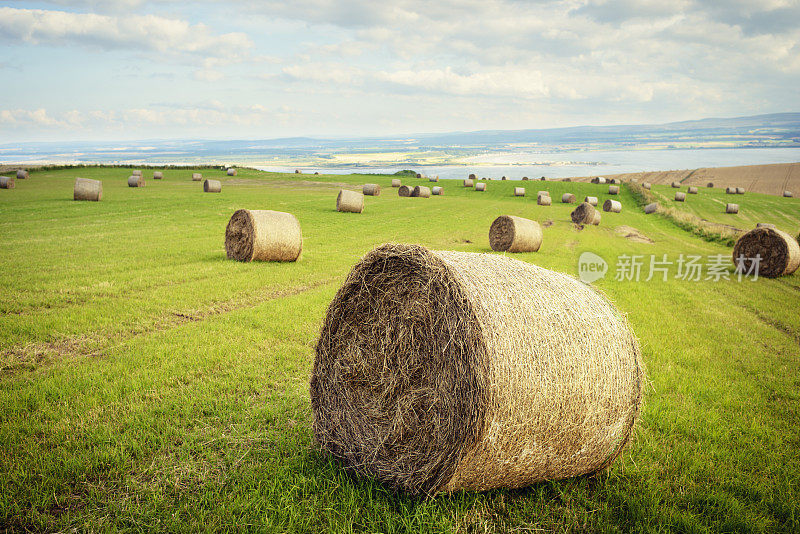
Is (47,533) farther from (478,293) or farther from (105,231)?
(105,231)

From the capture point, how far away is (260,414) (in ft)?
20.4

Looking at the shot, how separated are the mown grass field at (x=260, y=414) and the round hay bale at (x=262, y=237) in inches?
33.4

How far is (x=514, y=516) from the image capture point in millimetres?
4402

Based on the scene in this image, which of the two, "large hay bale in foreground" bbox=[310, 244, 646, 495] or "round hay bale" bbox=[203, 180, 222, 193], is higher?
"round hay bale" bbox=[203, 180, 222, 193]

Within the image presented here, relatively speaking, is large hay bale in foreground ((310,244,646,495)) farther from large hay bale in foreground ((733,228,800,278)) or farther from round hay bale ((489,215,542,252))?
large hay bale in foreground ((733,228,800,278))

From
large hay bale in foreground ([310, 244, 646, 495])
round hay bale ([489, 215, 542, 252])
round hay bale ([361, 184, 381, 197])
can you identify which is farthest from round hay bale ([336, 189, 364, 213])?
large hay bale in foreground ([310, 244, 646, 495])

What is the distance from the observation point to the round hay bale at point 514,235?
69.3ft

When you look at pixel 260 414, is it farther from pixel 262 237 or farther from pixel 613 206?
pixel 613 206

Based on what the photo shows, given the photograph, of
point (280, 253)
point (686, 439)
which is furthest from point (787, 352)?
point (280, 253)

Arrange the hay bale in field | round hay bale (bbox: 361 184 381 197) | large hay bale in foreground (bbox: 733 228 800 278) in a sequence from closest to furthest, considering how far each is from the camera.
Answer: large hay bale in foreground (bbox: 733 228 800 278), the hay bale in field, round hay bale (bbox: 361 184 381 197)

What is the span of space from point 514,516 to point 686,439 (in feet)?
9.54

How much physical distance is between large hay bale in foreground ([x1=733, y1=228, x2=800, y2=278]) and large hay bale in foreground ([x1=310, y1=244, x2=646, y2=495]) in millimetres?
17687

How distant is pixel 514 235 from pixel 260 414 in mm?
16890

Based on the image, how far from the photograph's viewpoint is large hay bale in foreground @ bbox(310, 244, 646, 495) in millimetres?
4309
